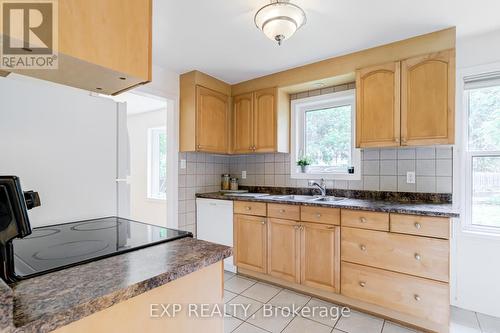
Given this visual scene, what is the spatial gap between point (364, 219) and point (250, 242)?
1.19m

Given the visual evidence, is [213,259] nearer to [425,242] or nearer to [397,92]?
[425,242]

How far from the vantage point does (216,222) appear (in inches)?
113

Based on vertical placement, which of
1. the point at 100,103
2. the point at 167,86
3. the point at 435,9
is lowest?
the point at 100,103

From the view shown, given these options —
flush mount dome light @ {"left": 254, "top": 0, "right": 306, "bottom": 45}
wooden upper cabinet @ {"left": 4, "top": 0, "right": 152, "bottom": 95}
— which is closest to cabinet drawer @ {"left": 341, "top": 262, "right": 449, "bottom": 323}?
flush mount dome light @ {"left": 254, "top": 0, "right": 306, "bottom": 45}

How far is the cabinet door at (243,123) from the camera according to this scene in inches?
121

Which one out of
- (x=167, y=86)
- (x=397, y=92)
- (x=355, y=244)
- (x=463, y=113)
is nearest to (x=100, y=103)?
(x=167, y=86)

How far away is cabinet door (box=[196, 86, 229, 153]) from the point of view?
2.85 meters

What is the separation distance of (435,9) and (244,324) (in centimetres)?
263

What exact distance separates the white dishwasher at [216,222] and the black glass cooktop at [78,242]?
1.66 metres

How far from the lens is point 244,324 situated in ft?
6.15

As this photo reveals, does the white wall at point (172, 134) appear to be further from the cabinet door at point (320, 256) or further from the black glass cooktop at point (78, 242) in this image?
the black glass cooktop at point (78, 242)

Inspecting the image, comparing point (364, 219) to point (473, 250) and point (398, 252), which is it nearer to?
point (398, 252)

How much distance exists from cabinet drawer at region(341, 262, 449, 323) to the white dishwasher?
4.15 ft

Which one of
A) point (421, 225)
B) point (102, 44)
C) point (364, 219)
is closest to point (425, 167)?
point (421, 225)
